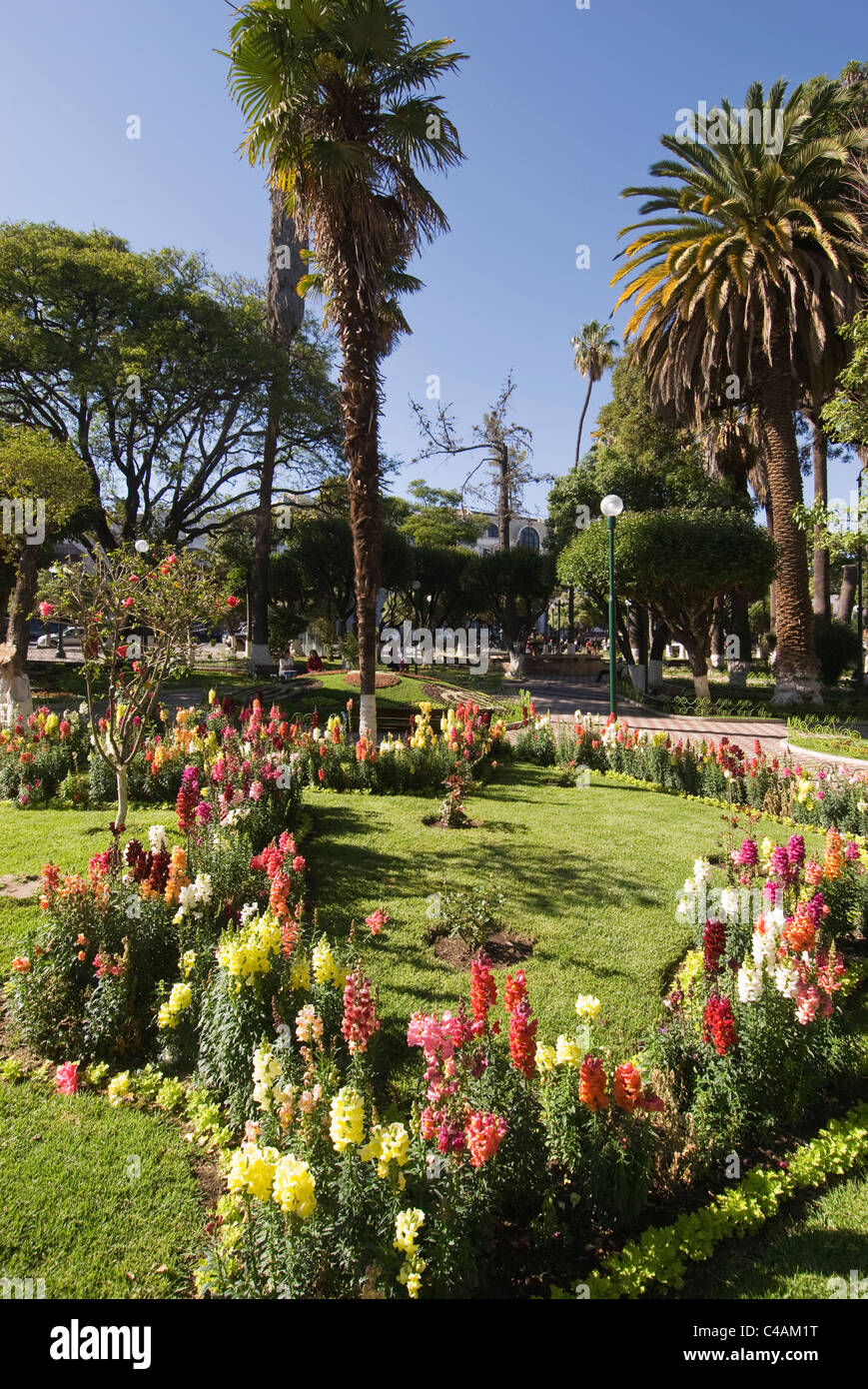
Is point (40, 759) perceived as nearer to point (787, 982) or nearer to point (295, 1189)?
point (295, 1189)

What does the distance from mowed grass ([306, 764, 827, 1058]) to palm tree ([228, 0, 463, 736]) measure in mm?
2818

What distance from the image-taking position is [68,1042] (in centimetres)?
354

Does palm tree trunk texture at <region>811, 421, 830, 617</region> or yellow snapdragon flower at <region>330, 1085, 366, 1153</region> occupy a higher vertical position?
palm tree trunk texture at <region>811, 421, 830, 617</region>

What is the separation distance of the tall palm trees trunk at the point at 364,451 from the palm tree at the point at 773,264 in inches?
383

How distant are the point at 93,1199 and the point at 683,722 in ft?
46.3

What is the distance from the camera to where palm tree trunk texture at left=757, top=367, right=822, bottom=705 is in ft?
52.4

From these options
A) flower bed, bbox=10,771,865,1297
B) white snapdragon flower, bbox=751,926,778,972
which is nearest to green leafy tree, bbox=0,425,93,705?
flower bed, bbox=10,771,865,1297

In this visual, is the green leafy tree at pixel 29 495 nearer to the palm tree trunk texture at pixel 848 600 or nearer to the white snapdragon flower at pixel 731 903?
the white snapdragon flower at pixel 731 903

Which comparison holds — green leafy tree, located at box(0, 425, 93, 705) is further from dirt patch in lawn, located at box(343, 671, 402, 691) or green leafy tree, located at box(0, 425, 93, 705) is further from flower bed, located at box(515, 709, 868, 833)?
flower bed, located at box(515, 709, 868, 833)

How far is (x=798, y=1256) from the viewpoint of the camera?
8.04 feet

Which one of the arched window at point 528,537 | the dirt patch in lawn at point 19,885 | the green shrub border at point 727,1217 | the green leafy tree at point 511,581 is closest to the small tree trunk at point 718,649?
the green leafy tree at point 511,581

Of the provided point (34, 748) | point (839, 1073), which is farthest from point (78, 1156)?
point (34, 748)

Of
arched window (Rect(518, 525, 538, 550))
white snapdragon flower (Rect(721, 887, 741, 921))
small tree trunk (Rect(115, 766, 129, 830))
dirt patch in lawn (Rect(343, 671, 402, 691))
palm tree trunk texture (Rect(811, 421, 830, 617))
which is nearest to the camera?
white snapdragon flower (Rect(721, 887, 741, 921))
